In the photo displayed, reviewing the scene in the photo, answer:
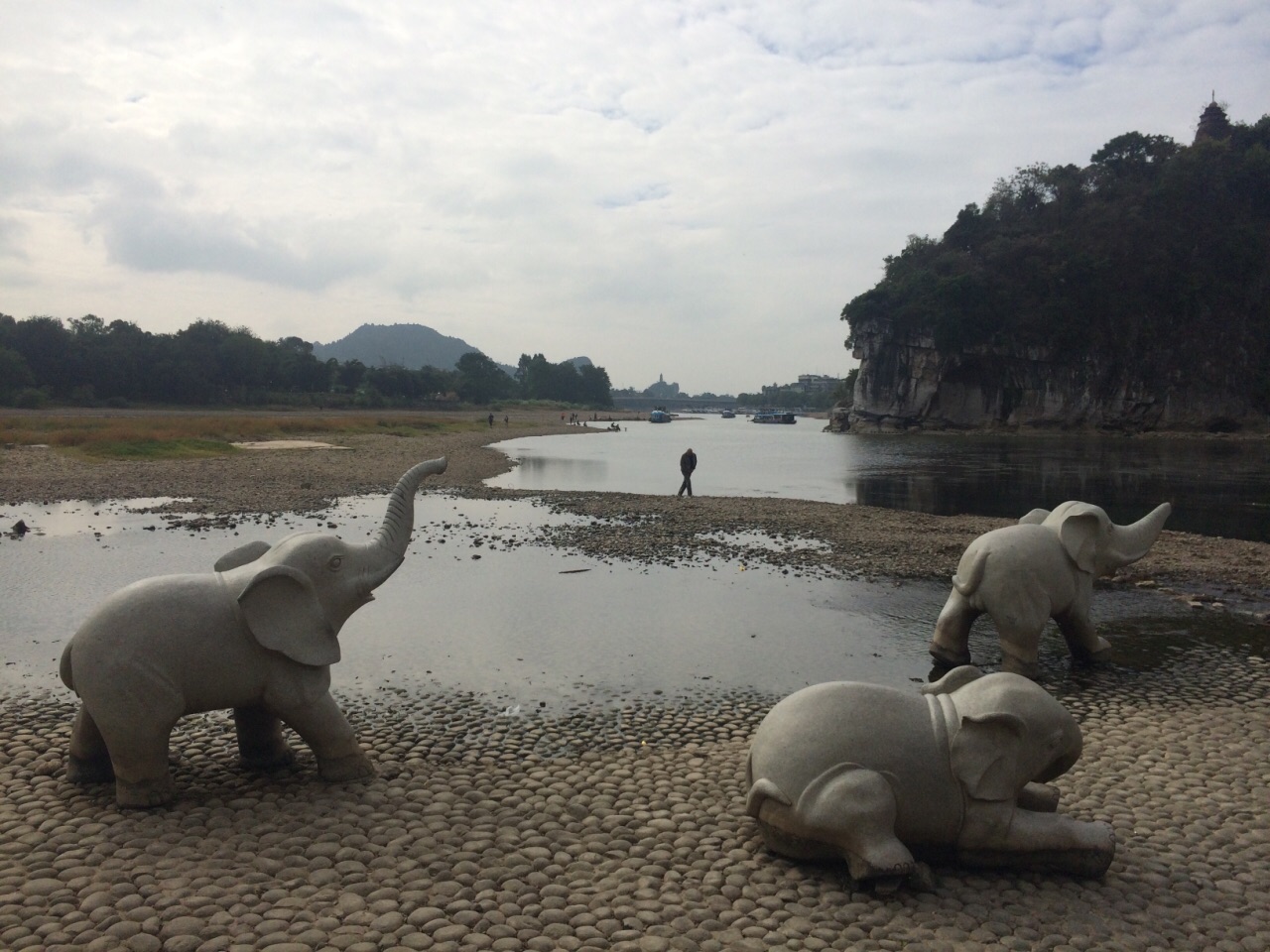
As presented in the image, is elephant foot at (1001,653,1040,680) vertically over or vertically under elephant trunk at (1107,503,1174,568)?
under

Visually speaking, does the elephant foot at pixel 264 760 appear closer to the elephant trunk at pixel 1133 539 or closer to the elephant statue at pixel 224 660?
the elephant statue at pixel 224 660

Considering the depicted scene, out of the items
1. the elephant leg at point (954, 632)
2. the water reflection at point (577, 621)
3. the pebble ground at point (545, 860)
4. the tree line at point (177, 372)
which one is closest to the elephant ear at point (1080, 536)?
the elephant leg at point (954, 632)

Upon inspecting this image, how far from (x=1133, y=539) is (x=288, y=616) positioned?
9832 millimetres

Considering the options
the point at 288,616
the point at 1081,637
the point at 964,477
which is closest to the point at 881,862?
the point at 288,616

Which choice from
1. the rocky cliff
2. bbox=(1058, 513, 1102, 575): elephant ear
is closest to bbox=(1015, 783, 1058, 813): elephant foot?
bbox=(1058, 513, 1102, 575): elephant ear

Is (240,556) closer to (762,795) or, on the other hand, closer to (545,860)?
(545,860)

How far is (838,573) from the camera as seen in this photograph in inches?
642

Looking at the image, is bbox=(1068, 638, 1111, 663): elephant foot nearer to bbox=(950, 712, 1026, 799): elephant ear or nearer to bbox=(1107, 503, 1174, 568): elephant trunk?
bbox=(1107, 503, 1174, 568): elephant trunk

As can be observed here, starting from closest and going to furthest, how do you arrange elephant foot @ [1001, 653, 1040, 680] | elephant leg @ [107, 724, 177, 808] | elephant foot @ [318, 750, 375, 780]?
1. elephant leg @ [107, 724, 177, 808]
2. elephant foot @ [318, 750, 375, 780]
3. elephant foot @ [1001, 653, 1040, 680]

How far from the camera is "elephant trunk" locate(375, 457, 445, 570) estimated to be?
23.5 feet

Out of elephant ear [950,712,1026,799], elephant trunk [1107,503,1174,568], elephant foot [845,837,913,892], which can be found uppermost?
elephant trunk [1107,503,1174,568]

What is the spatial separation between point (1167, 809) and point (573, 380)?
176 meters

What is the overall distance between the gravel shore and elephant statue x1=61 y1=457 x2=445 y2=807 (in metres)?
0.27

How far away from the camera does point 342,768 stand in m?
6.60
